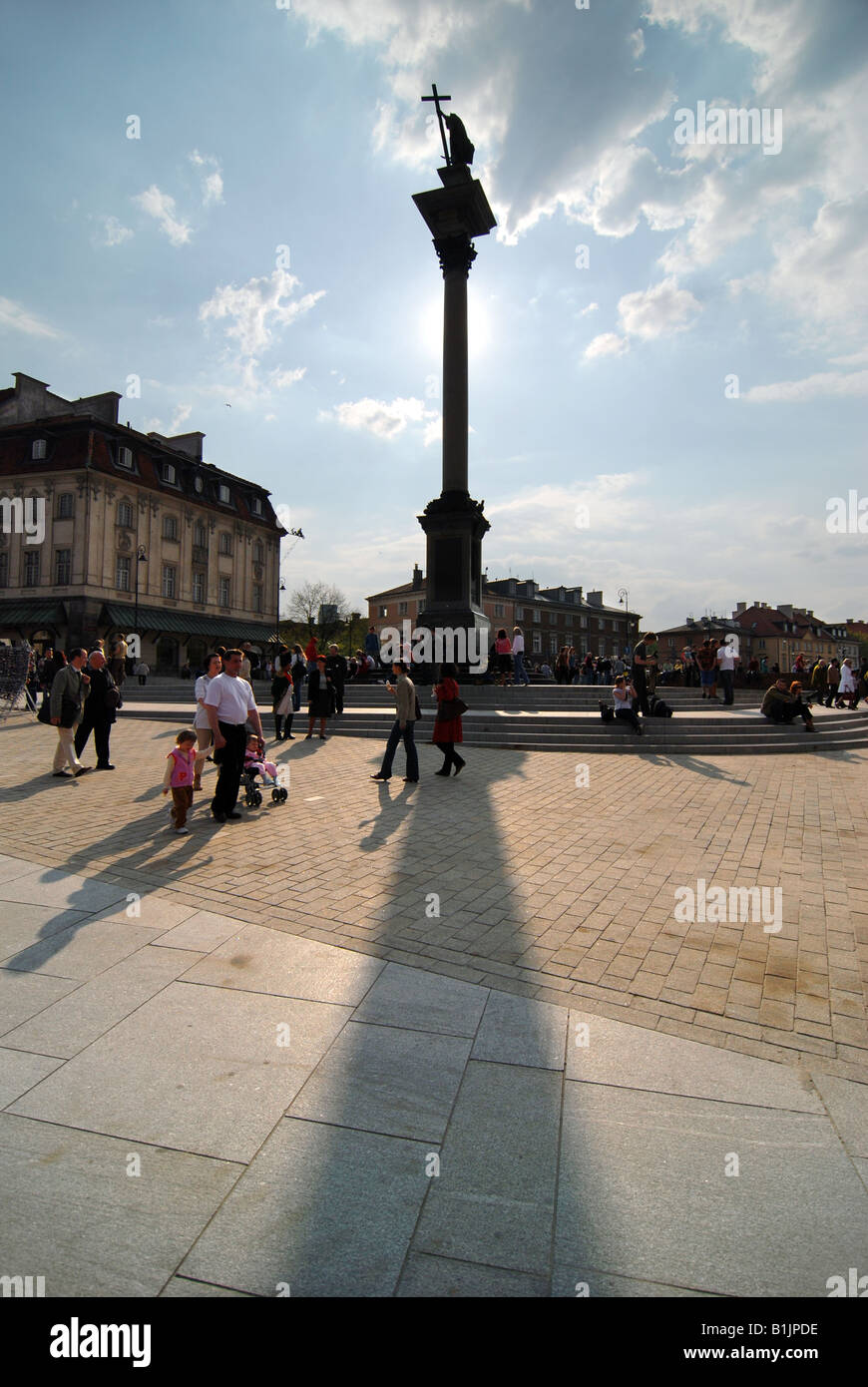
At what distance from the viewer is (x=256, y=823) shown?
7500 millimetres

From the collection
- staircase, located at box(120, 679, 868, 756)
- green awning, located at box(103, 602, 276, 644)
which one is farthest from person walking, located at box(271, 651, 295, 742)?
green awning, located at box(103, 602, 276, 644)

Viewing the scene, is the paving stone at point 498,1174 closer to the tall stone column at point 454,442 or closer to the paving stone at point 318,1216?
the paving stone at point 318,1216

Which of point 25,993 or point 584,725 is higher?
point 584,725

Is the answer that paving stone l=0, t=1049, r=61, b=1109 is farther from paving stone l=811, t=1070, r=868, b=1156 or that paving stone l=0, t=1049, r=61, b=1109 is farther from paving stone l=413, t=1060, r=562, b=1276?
paving stone l=811, t=1070, r=868, b=1156

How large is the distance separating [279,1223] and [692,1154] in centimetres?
150

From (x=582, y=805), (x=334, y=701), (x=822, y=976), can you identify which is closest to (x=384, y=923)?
(x=822, y=976)

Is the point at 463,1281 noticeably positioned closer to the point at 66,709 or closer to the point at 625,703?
the point at 66,709

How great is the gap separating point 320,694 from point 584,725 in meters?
5.99

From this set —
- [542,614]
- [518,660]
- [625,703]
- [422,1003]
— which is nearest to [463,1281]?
[422,1003]

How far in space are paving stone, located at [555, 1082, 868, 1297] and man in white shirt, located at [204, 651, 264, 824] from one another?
5.52 meters

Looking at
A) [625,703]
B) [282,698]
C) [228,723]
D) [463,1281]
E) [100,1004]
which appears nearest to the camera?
[463,1281]

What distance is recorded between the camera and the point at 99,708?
10727mm

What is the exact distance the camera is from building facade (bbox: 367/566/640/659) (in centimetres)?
7488
